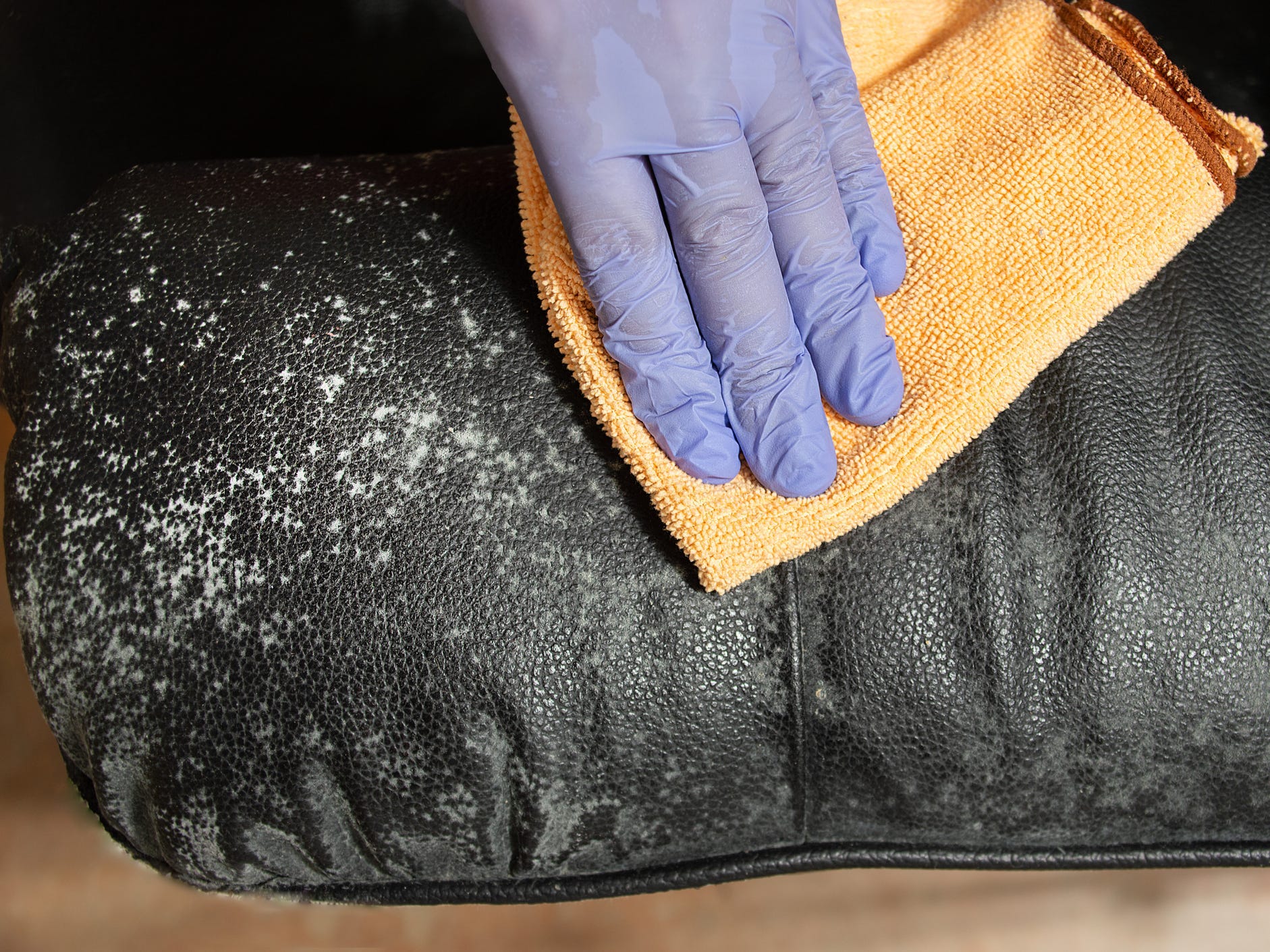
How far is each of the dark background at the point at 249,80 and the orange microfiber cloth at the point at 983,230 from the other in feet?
1.03

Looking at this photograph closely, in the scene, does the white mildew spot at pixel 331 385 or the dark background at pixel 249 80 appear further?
the dark background at pixel 249 80

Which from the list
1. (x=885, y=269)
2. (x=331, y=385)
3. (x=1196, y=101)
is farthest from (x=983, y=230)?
(x=331, y=385)

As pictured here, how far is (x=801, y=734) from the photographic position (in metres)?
0.63

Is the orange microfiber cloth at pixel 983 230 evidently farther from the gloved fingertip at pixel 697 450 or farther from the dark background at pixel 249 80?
the dark background at pixel 249 80

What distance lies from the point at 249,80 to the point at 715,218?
0.71 meters

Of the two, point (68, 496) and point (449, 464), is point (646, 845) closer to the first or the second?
point (449, 464)

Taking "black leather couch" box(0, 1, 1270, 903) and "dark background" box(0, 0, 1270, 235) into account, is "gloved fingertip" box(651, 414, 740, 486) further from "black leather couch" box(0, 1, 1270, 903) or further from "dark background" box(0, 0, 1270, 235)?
"dark background" box(0, 0, 1270, 235)

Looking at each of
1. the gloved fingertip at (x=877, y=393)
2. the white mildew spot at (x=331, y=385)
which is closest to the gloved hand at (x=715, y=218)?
the gloved fingertip at (x=877, y=393)

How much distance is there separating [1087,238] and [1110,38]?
199 millimetres

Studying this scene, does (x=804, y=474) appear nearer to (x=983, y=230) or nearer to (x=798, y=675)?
(x=798, y=675)

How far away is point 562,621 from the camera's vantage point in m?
0.60

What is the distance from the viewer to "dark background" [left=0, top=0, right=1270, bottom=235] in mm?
927

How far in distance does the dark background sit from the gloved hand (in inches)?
18.8

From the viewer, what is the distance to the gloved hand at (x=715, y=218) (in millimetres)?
628
